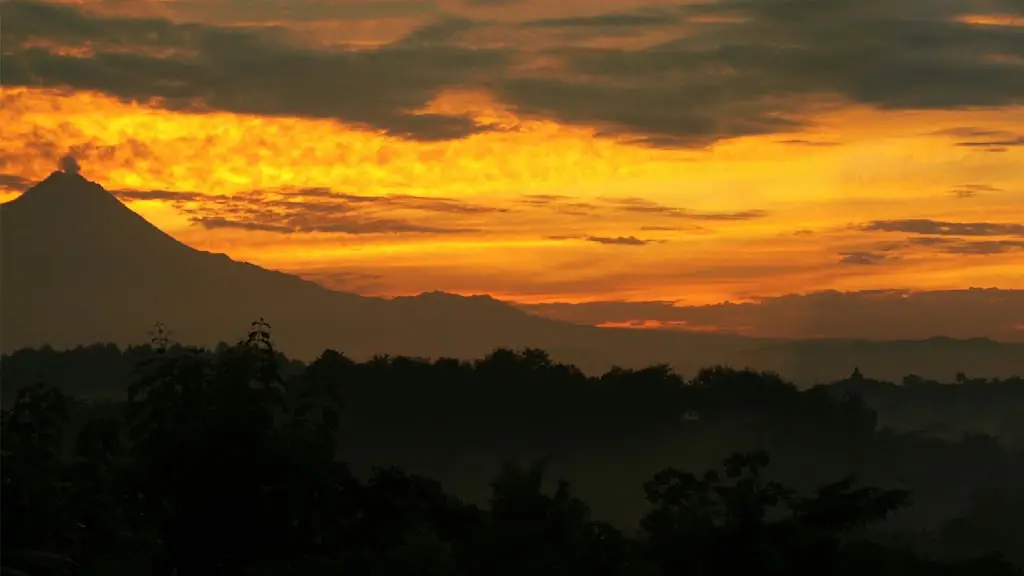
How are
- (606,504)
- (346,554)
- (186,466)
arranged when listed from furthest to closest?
(606,504) → (346,554) → (186,466)

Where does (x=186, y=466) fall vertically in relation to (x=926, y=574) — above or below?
above

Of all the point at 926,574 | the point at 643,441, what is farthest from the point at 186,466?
the point at 643,441

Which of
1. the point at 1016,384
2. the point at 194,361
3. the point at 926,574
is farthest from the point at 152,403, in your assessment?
the point at 1016,384

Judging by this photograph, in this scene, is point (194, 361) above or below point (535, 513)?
above

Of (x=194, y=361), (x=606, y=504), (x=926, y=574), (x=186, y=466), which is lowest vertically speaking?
(x=606, y=504)

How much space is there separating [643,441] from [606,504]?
41.2ft

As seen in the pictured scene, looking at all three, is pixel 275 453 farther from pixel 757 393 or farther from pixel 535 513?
pixel 757 393

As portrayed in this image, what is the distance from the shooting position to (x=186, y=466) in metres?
19.6

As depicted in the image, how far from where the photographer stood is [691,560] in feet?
80.2

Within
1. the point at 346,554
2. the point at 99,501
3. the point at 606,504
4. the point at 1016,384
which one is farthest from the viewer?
the point at 1016,384

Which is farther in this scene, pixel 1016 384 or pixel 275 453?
pixel 1016 384

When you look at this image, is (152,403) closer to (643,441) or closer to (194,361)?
(194,361)

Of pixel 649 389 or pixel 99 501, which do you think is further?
pixel 649 389

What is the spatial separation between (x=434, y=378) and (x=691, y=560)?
77.2 meters
